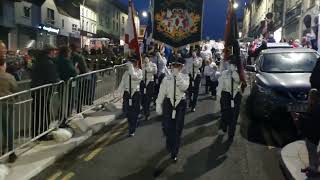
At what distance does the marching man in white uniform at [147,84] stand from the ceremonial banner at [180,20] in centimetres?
189

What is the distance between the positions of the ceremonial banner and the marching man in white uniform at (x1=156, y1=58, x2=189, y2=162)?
681 centimetres

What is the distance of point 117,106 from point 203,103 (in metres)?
2.94

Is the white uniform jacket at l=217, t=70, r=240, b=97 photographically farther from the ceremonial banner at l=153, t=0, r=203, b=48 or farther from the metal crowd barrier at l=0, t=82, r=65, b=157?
the ceremonial banner at l=153, t=0, r=203, b=48

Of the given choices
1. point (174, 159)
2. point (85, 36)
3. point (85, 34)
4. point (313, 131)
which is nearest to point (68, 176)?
point (174, 159)

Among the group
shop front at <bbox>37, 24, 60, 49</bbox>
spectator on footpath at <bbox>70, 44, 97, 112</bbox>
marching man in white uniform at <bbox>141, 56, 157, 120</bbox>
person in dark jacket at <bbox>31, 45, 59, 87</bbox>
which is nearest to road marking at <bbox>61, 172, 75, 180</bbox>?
person in dark jacket at <bbox>31, 45, 59, 87</bbox>

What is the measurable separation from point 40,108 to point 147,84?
4758 millimetres

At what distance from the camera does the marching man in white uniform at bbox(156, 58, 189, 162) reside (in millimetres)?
A: 9102

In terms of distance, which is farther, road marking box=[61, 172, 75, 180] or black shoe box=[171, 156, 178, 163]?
black shoe box=[171, 156, 178, 163]

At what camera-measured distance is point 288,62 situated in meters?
12.6

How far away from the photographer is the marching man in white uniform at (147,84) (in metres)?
13.5

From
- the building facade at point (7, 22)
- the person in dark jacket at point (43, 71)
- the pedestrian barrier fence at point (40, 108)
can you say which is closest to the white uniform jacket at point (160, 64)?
the pedestrian barrier fence at point (40, 108)

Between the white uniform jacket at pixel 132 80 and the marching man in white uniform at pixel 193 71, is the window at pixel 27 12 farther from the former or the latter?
the white uniform jacket at pixel 132 80

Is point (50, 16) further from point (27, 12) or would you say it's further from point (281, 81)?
point (281, 81)

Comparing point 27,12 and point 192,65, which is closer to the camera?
point 192,65
